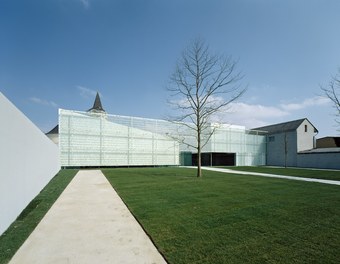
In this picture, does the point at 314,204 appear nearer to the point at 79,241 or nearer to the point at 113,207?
the point at 113,207

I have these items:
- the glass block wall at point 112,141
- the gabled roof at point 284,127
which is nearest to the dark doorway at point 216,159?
the glass block wall at point 112,141

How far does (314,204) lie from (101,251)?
659cm

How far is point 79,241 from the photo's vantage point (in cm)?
447

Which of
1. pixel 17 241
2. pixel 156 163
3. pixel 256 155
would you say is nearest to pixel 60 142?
pixel 156 163

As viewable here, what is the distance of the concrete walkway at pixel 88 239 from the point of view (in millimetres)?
3752

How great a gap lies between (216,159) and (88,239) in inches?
1543

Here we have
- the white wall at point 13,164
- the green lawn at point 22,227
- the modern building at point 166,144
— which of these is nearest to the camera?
the green lawn at point 22,227

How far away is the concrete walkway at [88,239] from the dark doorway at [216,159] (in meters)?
33.7

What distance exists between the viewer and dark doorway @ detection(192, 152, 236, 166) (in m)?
40.2

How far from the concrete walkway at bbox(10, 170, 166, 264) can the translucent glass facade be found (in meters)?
20.4

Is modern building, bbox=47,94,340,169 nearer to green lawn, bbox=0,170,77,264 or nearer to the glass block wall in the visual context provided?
the glass block wall

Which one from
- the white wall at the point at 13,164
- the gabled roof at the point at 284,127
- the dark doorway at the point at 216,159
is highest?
the gabled roof at the point at 284,127

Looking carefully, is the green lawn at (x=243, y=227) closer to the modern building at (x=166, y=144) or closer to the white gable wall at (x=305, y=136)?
the modern building at (x=166, y=144)

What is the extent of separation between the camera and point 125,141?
Answer: 31203mm
